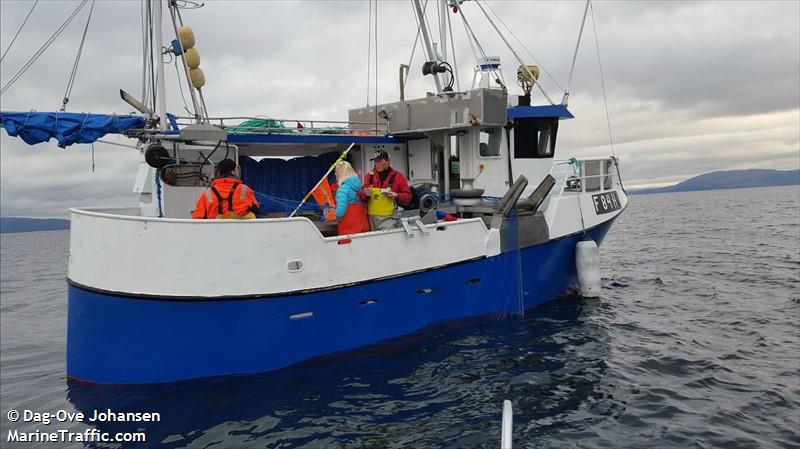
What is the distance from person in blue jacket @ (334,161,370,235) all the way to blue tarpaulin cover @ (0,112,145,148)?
3.09 metres

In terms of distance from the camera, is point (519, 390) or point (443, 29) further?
point (443, 29)

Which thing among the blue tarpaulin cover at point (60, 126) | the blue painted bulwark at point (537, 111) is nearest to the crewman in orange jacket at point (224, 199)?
the blue tarpaulin cover at point (60, 126)

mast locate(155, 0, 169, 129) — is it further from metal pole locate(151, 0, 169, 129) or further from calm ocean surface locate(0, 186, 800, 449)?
calm ocean surface locate(0, 186, 800, 449)

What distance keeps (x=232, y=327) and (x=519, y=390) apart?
333 cm

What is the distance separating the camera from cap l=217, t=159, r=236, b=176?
5.84 m

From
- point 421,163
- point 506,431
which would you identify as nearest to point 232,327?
point 506,431

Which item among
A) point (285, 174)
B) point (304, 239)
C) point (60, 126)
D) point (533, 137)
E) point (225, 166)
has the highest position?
point (533, 137)

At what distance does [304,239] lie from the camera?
6164 millimetres

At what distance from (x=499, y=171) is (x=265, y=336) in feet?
19.3

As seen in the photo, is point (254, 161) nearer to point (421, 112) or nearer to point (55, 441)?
point (421, 112)

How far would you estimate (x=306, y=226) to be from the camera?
20.2 feet

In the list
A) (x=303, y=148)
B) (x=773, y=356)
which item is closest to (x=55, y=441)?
(x=303, y=148)

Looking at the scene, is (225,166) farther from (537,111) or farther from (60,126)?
(537,111)

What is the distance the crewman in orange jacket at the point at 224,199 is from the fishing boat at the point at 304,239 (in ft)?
1.03
